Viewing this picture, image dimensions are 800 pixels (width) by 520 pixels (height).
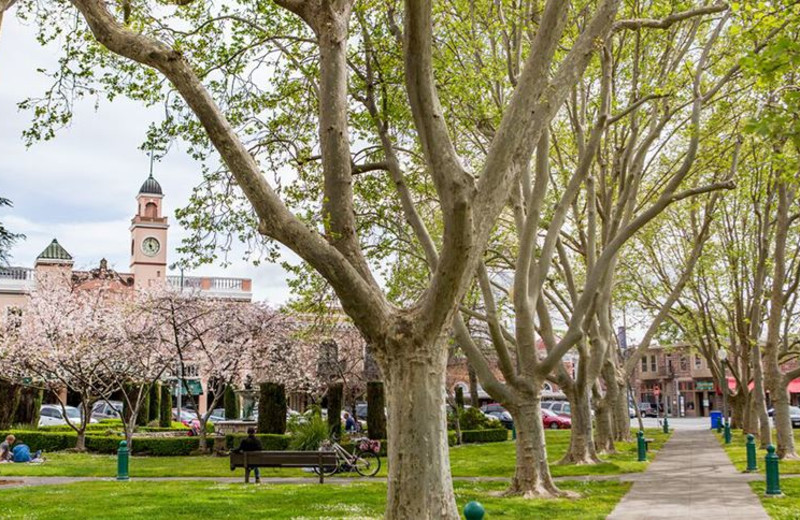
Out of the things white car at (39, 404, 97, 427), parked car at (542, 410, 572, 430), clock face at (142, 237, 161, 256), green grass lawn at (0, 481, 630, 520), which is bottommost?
parked car at (542, 410, 572, 430)

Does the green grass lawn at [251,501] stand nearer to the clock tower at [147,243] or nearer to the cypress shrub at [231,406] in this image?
the cypress shrub at [231,406]

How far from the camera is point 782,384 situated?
20.4m

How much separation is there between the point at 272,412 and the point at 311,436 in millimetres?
7893

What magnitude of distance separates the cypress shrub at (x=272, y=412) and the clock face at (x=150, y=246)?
127 ft

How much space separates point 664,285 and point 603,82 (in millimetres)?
17810

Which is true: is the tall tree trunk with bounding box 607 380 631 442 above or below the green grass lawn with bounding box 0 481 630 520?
above

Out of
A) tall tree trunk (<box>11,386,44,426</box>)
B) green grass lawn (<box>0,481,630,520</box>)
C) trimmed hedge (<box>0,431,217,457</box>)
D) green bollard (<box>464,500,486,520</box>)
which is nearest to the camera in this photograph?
green bollard (<box>464,500,486,520</box>)

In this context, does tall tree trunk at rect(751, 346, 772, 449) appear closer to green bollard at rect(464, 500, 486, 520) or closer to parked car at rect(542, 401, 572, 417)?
green bollard at rect(464, 500, 486, 520)

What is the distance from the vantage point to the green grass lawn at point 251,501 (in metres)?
12.2

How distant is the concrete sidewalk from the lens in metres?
12.5

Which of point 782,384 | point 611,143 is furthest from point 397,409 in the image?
point 611,143

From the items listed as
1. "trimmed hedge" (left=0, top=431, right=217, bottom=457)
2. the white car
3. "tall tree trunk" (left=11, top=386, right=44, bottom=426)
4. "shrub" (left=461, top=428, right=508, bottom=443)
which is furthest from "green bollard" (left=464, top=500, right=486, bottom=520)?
the white car

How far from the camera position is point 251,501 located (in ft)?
46.5

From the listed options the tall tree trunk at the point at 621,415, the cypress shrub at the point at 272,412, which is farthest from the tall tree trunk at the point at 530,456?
the cypress shrub at the point at 272,412
